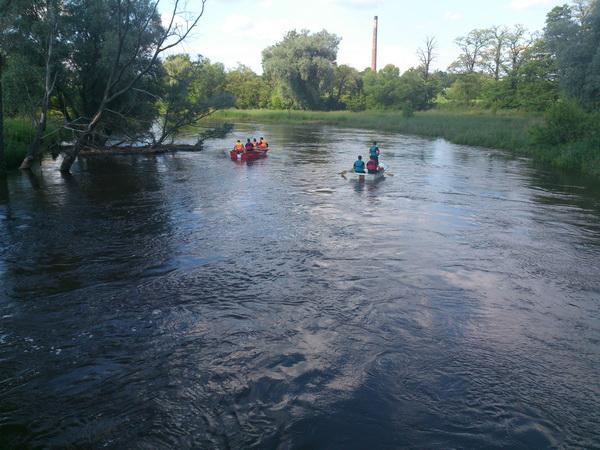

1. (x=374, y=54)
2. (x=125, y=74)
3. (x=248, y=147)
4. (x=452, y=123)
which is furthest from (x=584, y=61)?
(x=374, y=54)

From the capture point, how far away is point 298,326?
7.00m

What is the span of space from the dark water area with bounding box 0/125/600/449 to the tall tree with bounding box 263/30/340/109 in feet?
185

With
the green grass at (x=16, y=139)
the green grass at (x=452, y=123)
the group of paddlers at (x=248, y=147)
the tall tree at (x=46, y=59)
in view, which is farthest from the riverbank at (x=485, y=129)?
the green grass at (x=16, y=139)

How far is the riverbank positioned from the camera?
76.8ft

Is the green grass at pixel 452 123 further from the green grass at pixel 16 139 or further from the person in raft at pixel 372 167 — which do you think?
the green grass at pixel 16 139

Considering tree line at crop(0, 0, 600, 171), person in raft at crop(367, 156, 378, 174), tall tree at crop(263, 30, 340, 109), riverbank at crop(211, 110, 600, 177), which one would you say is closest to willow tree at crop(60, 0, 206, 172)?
tree line at crop(0, 0, 600, 171)

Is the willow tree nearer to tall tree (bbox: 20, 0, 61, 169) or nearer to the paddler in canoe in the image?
tall tree (bbox: 20, 0, 61, 169)

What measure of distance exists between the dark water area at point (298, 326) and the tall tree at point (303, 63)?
185 ft

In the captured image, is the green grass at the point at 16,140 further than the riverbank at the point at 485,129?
No

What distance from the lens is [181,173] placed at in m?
21.4

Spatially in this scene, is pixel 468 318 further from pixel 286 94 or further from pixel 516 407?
pixel 286 94

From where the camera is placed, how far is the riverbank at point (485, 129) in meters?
23.4

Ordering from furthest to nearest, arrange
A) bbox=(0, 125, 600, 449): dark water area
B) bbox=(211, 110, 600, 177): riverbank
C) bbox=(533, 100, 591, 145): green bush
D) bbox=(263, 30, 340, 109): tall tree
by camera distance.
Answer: bbox=(263, 30, 340, 109): tall tree, bbox=(533, 100, 591, 145): green bush, bbox=(211, 110, 600, 177): riverbank, bbox=(0, 125, 600, 449): dark water area

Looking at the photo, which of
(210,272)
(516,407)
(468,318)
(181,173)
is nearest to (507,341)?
(468,318)
